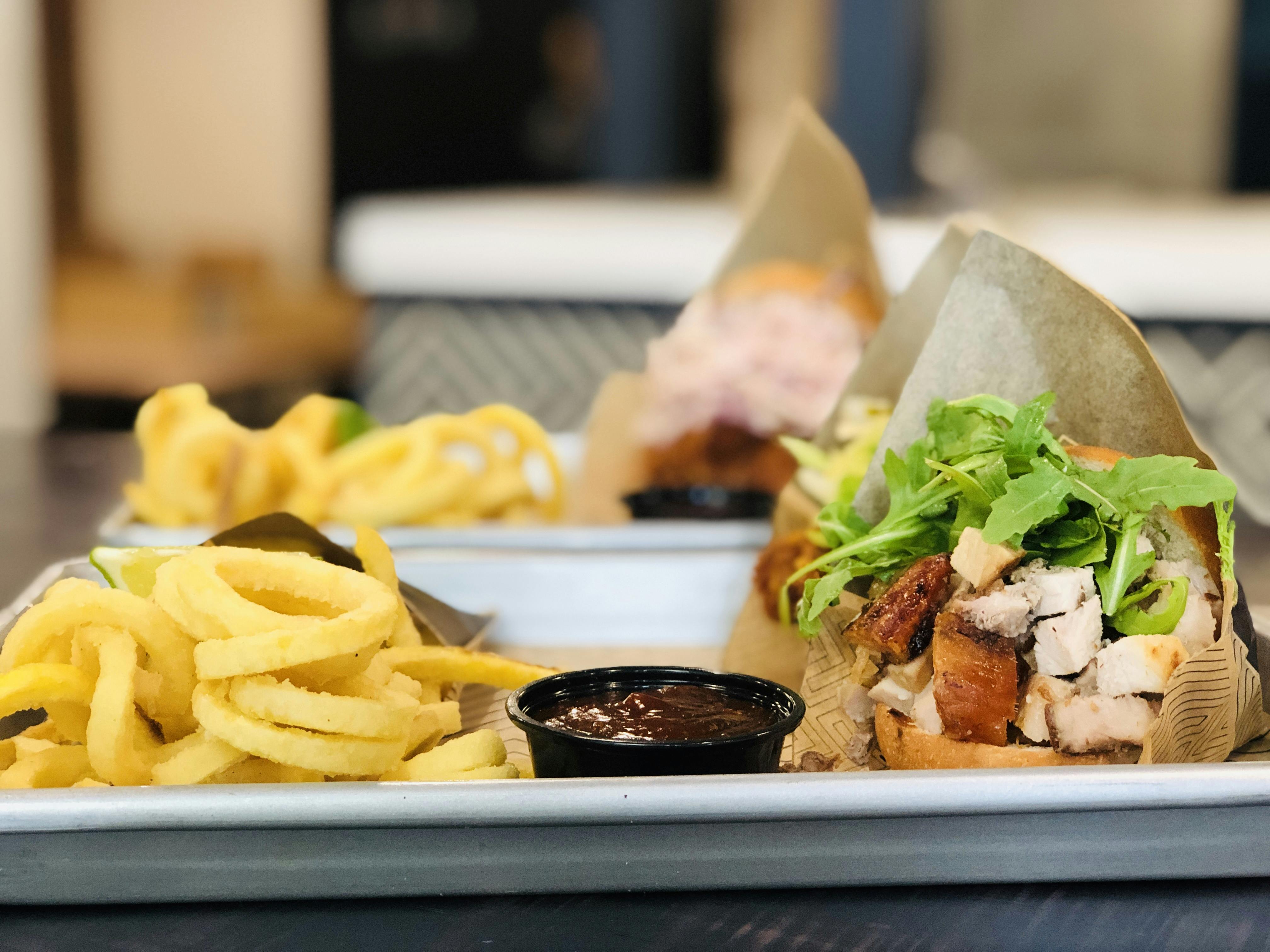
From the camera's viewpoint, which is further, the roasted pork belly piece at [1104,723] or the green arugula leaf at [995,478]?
the green arugula leaf at [995,478]

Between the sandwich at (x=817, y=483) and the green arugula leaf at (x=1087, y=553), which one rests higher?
the green arugula leaf at (x=1087, y=553)

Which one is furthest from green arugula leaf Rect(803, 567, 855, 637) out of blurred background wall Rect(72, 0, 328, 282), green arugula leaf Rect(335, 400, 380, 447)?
blurred background wall Rect(72, 0, 328, 282)

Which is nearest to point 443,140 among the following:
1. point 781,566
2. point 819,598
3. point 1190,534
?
point 781,566

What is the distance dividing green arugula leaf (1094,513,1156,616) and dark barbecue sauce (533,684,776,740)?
1.03ft

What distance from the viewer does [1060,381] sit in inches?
52.1

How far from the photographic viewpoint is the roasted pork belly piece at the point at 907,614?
3.76 feet

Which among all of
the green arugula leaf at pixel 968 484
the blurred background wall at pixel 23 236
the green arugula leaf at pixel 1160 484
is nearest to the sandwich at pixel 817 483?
the green arugula leaf at pixel 968 484

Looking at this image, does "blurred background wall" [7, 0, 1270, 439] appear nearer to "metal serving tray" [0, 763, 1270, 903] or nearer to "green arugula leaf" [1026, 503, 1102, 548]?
"green arugula leaf" [1026, 503, 1102, 548]

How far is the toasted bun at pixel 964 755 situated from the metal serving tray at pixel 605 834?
0.44 ft

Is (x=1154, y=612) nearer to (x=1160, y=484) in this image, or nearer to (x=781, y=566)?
(x=1160, y=484)

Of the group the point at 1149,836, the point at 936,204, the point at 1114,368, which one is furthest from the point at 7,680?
the point at 936,204

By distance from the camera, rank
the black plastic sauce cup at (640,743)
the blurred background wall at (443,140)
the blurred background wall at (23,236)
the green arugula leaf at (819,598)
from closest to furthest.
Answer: the black plastic sauce cup at (640,743) < the green arugula leaf at (819,598) < the blurred background wall at (443,140) < the blurred background wall at (23,236)

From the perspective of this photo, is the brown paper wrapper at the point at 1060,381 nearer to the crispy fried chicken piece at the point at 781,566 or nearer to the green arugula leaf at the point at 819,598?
the green arugula leaf at the point at 819,598

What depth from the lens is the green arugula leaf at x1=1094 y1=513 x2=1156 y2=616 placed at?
1.11 meters
